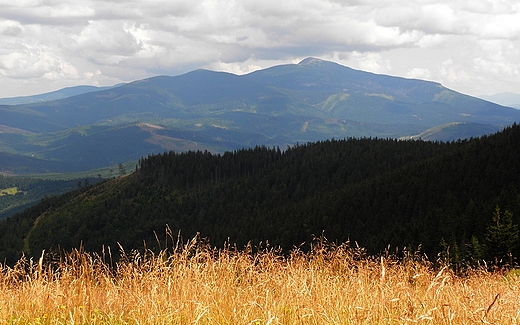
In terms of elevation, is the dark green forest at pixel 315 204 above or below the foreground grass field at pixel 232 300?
below

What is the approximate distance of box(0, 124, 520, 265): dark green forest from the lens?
89812mm

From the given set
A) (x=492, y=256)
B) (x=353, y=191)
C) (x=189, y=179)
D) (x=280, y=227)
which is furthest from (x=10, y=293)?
(x=189, y=179)

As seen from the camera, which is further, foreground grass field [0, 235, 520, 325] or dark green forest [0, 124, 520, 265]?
dark green forest [0, 124, 520, 265]

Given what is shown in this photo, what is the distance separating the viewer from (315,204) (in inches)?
5187

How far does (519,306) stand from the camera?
6.22 metres

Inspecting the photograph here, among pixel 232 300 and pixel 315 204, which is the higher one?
pixel 232 300

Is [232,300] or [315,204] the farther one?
[315,204]

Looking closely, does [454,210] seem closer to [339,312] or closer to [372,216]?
[372,216]

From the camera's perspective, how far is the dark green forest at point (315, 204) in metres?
89.8

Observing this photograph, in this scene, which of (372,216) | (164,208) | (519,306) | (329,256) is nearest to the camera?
(519,306)

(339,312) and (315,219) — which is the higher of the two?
(339,312)

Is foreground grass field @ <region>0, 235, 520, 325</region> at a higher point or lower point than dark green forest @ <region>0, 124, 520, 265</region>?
higher

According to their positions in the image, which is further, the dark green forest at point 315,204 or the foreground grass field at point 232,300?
the dark green forest at point 315,204

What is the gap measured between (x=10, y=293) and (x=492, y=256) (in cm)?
3616
